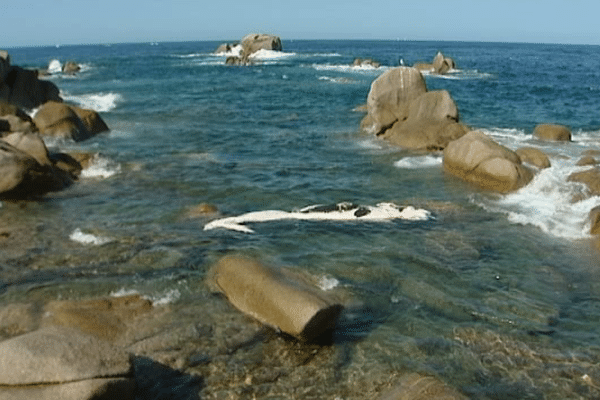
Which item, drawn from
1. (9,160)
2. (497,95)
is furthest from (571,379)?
(497,95)

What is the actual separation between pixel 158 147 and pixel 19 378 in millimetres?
20413

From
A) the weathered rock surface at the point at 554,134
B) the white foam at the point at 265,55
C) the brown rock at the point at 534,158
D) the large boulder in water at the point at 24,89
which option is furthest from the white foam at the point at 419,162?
the white foam at the point at 265,55

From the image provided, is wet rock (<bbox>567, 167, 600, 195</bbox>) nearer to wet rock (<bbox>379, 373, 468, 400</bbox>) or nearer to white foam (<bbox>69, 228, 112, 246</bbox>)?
wet rock (<bbox>379, 373, 468, 400</bbox>)

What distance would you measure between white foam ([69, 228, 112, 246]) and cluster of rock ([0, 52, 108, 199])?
418cm

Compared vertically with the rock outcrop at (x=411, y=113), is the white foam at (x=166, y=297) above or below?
below

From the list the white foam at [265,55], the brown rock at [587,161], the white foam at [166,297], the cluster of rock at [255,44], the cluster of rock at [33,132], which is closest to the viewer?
the white foam at [166,297]

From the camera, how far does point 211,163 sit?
2334 cm

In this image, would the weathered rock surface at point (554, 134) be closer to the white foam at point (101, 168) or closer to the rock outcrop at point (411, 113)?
the rock outcrop at point (411, 113)

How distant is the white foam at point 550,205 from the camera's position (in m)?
15.8

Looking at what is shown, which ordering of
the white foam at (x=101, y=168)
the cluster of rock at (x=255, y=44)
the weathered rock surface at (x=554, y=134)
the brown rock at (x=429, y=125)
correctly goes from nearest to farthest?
the white foam at (x=101, y=168)
the brown rock at (x=429, y=125)
the weathered rock surface at (x=554, y=134)
the cluster of rock at (x=255, y=44)

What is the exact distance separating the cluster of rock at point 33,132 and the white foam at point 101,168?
1.29 ft

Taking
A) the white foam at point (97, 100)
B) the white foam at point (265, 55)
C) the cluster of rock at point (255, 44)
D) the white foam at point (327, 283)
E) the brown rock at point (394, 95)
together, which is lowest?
the white foam at point (327, 283)

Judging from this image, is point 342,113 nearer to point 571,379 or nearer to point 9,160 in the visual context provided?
point 9,160

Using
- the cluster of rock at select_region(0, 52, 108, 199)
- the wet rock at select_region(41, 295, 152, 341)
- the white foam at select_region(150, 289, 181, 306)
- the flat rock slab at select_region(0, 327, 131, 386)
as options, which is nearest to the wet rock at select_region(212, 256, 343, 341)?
the white foam at select_region(150, 289, 181, 306)
